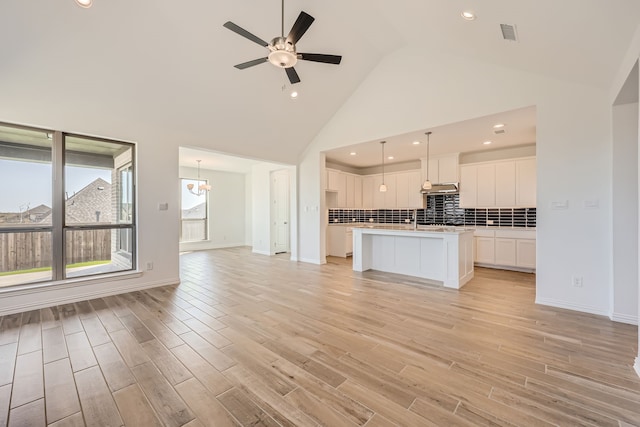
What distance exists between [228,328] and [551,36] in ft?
14.4

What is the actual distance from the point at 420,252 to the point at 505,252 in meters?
2.25

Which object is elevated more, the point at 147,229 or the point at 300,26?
the point at 300,26

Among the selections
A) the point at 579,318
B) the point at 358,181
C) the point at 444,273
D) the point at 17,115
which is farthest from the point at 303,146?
the point at 579,318

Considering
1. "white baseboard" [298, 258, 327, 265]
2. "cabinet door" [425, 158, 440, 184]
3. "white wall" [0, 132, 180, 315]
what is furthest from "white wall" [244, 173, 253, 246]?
"cabinet door" [425, 158, 440, 184]

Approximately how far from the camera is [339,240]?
7453mm

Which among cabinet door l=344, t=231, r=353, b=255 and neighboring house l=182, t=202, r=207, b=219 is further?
neighboring house l=182, t=202, r=207, b=219

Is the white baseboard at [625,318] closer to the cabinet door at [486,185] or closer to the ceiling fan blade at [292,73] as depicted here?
the cabinet door at [486,185]

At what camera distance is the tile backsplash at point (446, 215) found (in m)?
5.91

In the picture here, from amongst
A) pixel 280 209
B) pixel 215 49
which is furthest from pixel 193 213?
pixel 215 49

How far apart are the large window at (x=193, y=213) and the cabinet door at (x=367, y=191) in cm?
528

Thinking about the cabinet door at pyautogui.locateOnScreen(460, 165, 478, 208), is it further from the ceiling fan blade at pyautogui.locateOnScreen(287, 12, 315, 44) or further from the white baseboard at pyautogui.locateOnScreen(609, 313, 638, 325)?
the ceiling fan blade at pyautogui.locateOnScreen(287, 12, 315, 44)

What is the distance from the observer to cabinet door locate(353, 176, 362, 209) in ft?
27.3

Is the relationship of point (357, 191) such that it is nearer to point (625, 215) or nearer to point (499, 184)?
point (499, 184)

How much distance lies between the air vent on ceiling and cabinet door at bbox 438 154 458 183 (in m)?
3.78
